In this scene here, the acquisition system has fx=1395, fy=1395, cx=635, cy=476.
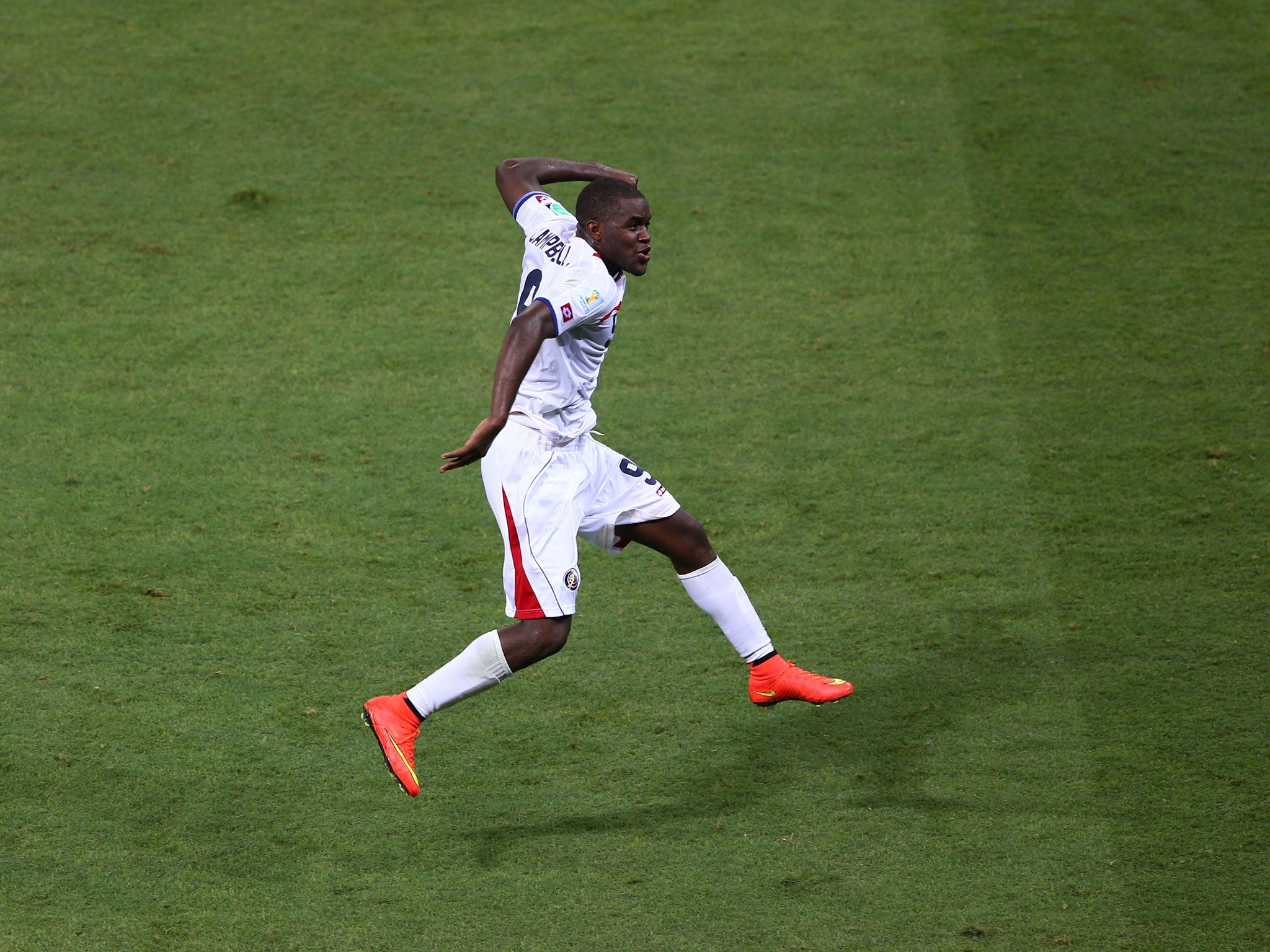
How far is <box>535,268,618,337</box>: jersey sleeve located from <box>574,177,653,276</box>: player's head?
0.16m

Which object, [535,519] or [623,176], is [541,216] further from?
[535,519]

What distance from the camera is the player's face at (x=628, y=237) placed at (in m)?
4.11

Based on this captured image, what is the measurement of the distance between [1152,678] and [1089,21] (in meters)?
6.44

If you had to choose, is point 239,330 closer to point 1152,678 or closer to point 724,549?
point 724,549

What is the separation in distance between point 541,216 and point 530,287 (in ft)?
1.10

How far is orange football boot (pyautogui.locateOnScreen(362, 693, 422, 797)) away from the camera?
13.1 feet

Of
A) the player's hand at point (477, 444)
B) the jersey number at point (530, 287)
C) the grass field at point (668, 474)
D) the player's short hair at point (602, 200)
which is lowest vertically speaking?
the grass field at point (668, 474)

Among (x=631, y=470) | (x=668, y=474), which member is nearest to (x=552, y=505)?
(x=631, y=470)

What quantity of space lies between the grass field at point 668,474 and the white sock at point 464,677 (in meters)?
0.36

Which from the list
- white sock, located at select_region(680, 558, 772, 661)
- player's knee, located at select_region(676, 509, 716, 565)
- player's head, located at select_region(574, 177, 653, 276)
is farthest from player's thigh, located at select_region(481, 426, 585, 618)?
player's head, located at select_region(574, 177, 653, 276)

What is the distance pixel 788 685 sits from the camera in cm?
439

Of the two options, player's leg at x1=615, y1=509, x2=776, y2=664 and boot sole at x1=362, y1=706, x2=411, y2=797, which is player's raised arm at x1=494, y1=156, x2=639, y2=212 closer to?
player's leg at x1=615, y1=509, x2=776, y2=664

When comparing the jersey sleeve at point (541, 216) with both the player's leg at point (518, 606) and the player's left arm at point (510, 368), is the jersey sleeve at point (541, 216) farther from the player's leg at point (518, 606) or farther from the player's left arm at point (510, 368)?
the player's leg at point (518, 606)

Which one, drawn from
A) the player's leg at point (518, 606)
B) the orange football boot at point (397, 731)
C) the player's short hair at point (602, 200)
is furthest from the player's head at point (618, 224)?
the orange football boot at point (397, 731)
